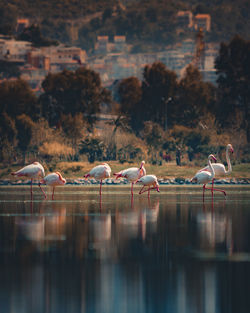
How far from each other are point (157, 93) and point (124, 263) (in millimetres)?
71612

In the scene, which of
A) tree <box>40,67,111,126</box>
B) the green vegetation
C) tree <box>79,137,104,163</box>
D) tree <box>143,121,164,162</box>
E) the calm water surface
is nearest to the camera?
the calm water surface

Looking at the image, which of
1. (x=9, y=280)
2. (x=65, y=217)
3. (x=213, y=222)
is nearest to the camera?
(x=9, y=280)

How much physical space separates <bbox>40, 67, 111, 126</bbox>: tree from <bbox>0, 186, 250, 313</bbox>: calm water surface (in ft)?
199

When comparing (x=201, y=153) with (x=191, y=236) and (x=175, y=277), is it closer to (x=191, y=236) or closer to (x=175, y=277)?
(x=191, y=236)

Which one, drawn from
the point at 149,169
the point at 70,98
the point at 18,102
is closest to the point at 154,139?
the point at 70,98

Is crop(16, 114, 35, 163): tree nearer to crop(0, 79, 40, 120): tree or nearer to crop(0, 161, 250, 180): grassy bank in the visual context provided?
crop(0, 79, 40, 120): tree

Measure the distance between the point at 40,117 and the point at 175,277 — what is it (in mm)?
70767

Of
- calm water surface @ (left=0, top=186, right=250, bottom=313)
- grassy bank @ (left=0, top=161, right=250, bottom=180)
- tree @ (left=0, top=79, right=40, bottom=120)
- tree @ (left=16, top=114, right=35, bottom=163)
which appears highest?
tree @ (left=0, top=79, right=40, bottom=120)

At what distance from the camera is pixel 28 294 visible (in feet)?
38.7

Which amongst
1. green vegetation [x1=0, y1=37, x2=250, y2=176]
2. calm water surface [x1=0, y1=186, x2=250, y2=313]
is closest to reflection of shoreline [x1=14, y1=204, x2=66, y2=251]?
calm water surface [x1=0, y1=186, x2=250, y2=313]

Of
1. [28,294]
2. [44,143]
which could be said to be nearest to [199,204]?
[28,294]

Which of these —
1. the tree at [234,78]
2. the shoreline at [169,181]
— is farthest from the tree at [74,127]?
the shoreline at [169,181]

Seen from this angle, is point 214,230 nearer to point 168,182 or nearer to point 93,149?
point 168,182

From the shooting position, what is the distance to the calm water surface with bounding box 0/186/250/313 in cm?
1130
